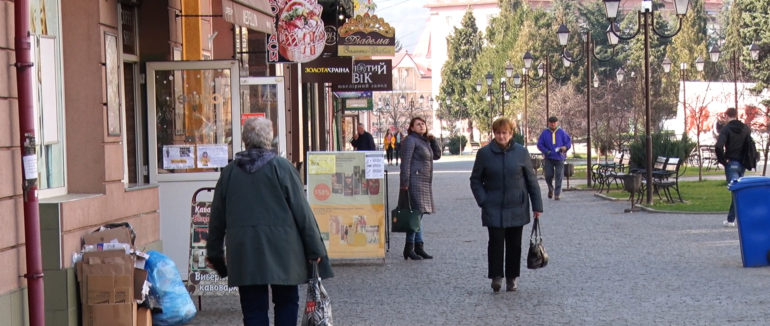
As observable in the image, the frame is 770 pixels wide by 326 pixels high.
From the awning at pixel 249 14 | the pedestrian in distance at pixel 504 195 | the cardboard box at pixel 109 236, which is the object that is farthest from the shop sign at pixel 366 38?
the cardboard box at pixel 109 236

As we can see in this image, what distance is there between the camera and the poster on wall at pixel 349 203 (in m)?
14.5

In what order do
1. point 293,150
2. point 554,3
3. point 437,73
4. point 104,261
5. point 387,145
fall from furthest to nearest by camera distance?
point 437,73 → point 554,3 → point 387,145 → point 293,150 → point 104,261

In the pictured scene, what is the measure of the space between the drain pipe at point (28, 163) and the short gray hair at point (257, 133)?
128 centimetres

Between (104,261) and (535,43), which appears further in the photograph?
(535,43)

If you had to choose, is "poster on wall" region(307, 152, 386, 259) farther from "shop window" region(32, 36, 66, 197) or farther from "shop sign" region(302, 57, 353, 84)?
"shop sign" region(302, 57, 353, 84)

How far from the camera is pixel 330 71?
2488 cm

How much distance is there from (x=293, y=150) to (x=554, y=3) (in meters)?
95.6

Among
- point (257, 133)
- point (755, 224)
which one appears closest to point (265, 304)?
point (257, 133)

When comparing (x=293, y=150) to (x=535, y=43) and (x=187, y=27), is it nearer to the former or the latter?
(x=187, y=27)

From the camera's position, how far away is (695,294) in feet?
37.1

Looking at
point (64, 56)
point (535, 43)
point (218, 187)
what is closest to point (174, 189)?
point (64, 56)

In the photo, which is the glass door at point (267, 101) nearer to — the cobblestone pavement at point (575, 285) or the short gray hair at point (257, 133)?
the cobblestone pavement at point (575, 285)

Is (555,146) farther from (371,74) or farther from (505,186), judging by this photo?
(505,186)

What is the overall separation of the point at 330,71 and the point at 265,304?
17.3m
